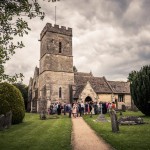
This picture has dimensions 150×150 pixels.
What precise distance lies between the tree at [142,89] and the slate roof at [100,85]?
625 inches

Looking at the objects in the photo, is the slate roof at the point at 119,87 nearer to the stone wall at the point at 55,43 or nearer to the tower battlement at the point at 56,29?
the stone wall at the point at 55,43

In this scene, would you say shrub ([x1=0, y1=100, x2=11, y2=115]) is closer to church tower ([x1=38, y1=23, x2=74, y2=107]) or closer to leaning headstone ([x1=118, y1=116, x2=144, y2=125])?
leaning headstone ([x1=118, y1=116, x2=144, y2=125])

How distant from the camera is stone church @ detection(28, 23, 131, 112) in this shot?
3978 cm

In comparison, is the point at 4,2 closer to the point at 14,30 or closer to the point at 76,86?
the point at 14,30

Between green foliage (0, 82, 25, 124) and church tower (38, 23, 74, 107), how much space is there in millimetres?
17823

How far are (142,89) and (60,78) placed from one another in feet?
63.3

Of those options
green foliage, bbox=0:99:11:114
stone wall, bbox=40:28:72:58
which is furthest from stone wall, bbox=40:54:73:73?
green foliage, bbox=0:99:11:114

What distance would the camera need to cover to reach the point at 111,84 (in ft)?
159

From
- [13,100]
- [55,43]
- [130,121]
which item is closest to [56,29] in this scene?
[55,43]

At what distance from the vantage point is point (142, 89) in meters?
24.4

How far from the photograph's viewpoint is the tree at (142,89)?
2423cm

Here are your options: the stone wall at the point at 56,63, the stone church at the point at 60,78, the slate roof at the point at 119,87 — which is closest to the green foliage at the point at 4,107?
the stone church at the point at 60,78

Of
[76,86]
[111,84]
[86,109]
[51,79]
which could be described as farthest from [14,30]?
[111,84]

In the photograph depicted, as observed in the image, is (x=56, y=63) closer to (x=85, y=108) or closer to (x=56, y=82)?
(x=56, y=82)
